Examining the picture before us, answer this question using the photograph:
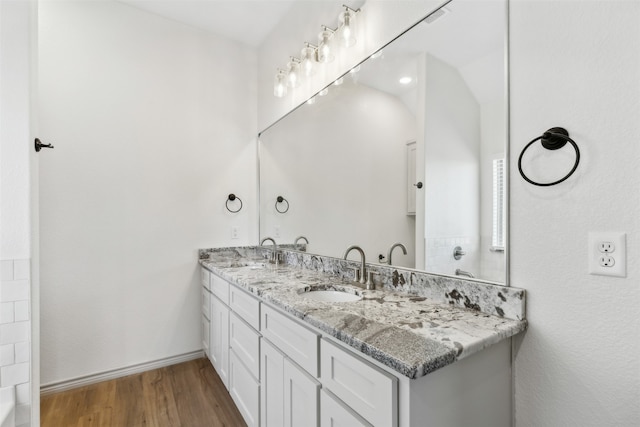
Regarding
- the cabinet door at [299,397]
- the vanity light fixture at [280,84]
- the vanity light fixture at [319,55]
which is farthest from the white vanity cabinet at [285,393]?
the vanity light fixture at [280,84]

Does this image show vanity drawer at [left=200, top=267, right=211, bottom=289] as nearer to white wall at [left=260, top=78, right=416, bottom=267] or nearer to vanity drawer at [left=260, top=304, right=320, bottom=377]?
white wall at [left=260, top=78, right=416, bottom=267]

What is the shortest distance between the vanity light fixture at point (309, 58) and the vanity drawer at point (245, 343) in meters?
1.60

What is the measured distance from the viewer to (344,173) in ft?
6.26

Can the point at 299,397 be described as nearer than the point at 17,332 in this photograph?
Yes

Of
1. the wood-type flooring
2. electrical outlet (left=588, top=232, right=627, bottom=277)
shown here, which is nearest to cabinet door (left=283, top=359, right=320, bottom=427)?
the wood-type flooring

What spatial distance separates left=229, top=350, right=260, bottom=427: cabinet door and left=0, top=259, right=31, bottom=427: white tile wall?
2.84 ft

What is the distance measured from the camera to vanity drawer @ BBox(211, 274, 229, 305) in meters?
1.96

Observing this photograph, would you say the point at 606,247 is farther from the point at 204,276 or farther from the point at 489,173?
the point at 204,276

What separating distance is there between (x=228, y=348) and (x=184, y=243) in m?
1.00

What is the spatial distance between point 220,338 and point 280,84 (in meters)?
1.85

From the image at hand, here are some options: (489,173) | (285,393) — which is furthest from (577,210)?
(285,393)

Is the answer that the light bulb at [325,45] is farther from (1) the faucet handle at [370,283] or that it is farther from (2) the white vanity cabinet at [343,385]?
(2) the white vanity cabinet at [343,385]

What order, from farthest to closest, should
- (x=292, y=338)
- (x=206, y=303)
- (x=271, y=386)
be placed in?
(x=206, y=303) → (x=271, y=386) → (x=292, y=338)

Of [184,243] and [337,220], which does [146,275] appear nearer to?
[184,243]
